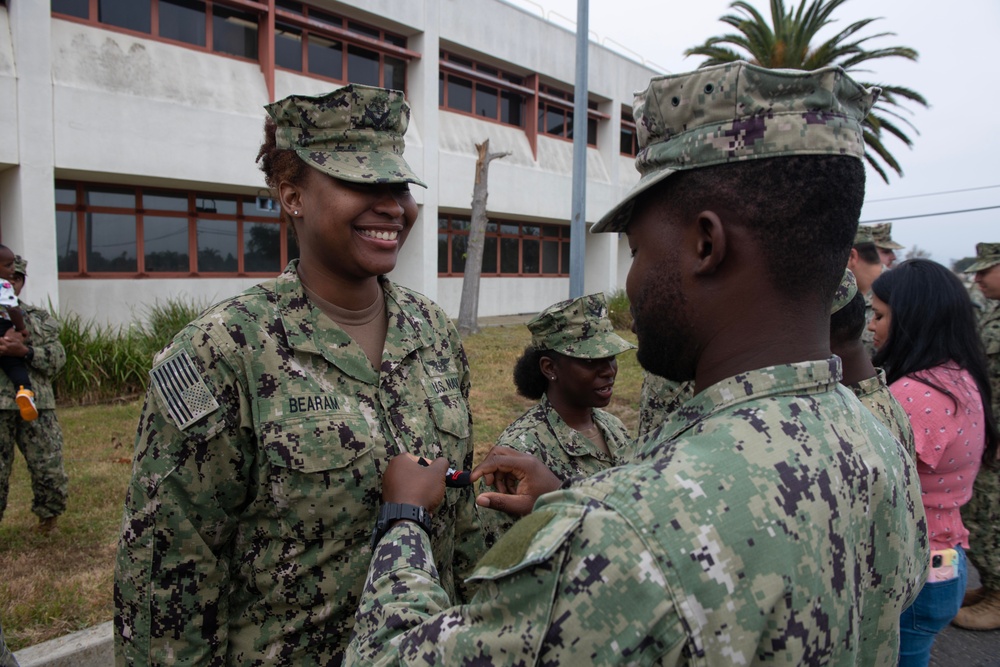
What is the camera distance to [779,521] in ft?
3.00

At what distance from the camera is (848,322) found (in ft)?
8.14

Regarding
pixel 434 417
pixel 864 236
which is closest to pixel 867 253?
pixel 864 236

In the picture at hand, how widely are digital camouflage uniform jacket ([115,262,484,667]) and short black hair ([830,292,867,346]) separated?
5.36 feet

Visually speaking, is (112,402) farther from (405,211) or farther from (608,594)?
(608,594)

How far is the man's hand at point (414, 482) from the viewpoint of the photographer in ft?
5.29

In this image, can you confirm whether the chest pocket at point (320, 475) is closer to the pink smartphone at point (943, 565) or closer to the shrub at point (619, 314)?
the pink smartphone at point (943, 565)

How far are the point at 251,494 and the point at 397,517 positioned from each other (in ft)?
1.59

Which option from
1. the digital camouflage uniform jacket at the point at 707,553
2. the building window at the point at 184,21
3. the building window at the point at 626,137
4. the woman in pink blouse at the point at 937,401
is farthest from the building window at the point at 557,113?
the digital camouflage uniform jacket at the point at 707,553

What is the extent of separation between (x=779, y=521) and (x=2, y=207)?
40.2ft

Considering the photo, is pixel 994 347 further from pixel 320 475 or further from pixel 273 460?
pixel 273 460

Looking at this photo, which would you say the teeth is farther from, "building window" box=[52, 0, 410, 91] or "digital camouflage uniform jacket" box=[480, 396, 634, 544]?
"building window" box=[52, 0, 410, 91]

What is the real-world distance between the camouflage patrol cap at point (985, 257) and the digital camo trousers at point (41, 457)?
6.52 m

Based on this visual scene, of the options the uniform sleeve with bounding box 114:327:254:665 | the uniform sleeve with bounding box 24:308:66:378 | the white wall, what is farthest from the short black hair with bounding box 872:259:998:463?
the white wall

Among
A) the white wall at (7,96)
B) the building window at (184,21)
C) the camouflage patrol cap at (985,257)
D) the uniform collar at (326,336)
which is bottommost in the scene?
the uniform collar at (326,336)
